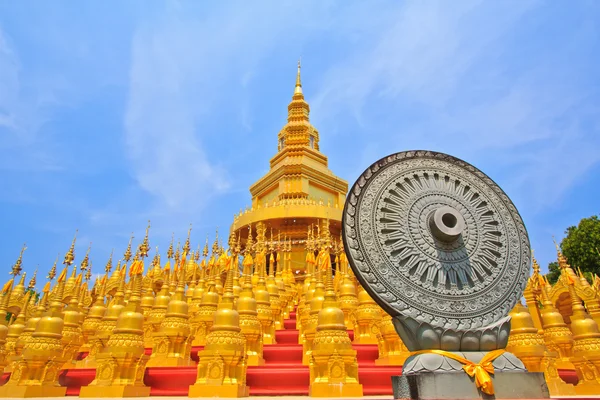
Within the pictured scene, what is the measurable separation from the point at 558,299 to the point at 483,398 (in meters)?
14.6

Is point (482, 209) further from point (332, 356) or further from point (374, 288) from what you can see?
point (332, 356)

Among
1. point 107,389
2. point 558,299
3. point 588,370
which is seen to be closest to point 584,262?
point 558,299

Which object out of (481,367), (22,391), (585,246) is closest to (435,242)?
(481,367)

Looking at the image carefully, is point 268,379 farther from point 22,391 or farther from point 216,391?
point 22,391

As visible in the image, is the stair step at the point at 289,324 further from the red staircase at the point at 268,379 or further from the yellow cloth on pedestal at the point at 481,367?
the yellow cloth on pedestal at the point at 481,367

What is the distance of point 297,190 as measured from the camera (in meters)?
29.1

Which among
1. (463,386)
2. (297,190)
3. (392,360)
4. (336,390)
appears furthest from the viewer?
(297,190)

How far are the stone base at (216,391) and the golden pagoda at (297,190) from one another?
16941mm

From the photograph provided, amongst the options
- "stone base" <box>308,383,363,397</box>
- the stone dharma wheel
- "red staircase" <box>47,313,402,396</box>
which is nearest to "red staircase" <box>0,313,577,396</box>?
"red staircase" <box>47,313,402,396</box>

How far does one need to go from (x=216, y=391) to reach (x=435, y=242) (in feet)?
15.6

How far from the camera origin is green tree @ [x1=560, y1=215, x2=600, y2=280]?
26172 millimetres

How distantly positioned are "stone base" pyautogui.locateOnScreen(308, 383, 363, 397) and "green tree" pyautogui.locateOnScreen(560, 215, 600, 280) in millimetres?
26518

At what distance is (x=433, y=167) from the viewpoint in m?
6.11

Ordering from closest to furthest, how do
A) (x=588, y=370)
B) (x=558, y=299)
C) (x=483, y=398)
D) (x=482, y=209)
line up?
(x=483, y=398)
(x=482, y=209)
(x=588, y=370)
(x=558, y=299)
